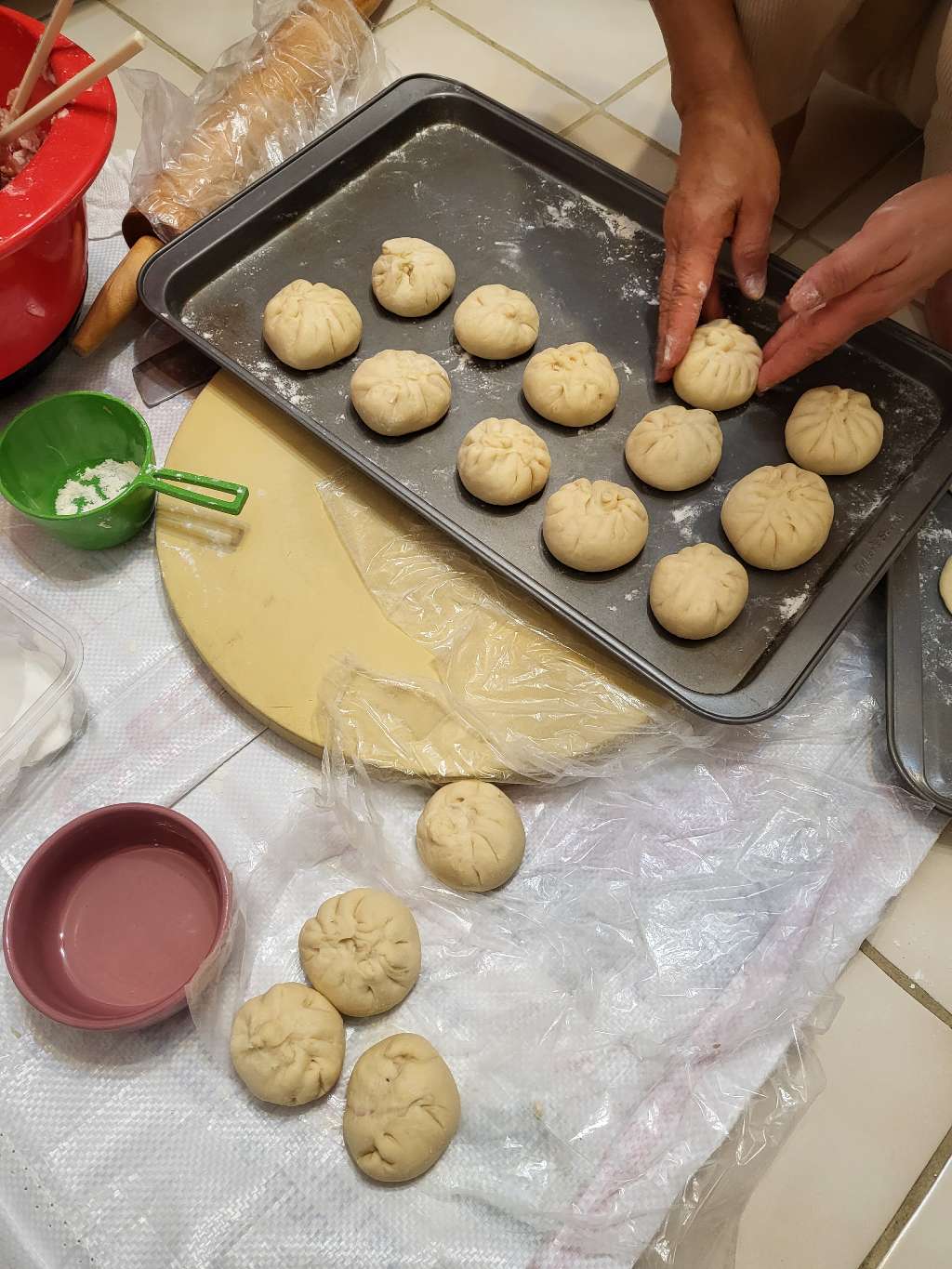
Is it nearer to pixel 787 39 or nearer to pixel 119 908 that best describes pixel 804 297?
pixel 787 39

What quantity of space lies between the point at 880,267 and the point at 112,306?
1.19 m

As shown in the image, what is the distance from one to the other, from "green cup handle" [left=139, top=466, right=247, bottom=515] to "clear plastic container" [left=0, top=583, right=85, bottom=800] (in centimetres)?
25

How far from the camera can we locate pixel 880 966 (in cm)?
123

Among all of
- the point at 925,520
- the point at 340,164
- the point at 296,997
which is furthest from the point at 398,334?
the point at 296,997

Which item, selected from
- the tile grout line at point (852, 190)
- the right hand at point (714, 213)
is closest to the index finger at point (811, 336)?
the right hand at point (714, 213)

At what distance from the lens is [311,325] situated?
1405 mm

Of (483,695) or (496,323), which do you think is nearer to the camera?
(483,695)

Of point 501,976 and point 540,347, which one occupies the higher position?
point 540,347

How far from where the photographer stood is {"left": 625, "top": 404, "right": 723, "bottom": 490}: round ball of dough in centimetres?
133

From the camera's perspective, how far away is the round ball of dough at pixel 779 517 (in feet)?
4.14

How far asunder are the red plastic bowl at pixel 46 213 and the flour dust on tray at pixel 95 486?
20 centimetres

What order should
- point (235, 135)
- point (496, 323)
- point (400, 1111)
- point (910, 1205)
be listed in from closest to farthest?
point (400, 1111) → point (910, 1205) → point (496, 323) → point (235, 135)

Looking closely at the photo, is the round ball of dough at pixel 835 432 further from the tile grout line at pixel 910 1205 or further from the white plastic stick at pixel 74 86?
the white plastic stick at pixel 74 86

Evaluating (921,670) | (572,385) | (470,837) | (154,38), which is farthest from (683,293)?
(154,38)
